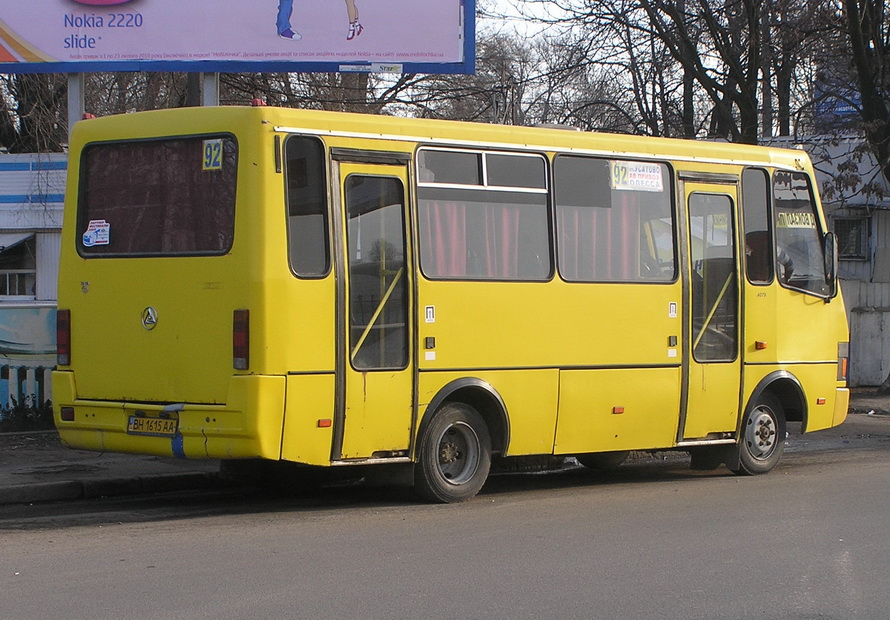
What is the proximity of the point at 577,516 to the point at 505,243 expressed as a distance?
2.37m

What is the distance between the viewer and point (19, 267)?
19.9 metres

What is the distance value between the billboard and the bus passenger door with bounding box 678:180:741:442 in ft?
18.0

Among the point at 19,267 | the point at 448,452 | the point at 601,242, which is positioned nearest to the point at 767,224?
the point at 601,242

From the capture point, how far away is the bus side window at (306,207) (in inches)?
358

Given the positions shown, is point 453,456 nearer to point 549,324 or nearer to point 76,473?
point 549,324

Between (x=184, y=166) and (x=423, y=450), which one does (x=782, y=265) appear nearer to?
(x=423, y=450)

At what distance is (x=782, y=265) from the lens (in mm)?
12500

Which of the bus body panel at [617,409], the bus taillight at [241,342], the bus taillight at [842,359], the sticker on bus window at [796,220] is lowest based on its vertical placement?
the bus body panel at [617,409]

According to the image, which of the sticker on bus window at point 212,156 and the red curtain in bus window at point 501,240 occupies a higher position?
the sticker on bus window at point 212,156

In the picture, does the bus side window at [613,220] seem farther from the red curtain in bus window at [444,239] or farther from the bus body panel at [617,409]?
the red curtain in bus window at [444,239]

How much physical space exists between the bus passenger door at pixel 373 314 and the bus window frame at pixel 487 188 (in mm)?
126

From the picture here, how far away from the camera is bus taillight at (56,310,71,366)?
32.3 ft

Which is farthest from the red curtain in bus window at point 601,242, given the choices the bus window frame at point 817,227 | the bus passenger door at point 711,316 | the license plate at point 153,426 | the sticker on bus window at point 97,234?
the sticker on bus window at point 97,234

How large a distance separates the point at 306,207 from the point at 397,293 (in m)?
1.03
